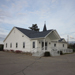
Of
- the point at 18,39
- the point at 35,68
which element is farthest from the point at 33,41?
the point at 35,68

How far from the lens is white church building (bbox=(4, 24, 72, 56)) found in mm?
17938

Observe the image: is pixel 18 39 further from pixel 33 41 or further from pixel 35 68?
pixel 35 68

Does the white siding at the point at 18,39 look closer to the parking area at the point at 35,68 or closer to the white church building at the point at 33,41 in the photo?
the white church building at the point at 33,41

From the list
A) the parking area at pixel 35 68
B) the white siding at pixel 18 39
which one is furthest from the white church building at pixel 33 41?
the parking area at pixel 35 68

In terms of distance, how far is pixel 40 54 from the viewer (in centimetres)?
1650

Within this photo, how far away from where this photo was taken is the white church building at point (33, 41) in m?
17.9

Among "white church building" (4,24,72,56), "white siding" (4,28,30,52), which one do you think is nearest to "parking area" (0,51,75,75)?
"white church building" (4,24,72,56)

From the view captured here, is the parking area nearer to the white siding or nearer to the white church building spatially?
the white church building

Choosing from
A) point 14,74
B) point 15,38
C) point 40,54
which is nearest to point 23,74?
point 14,74

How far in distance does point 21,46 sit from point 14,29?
16.7ft

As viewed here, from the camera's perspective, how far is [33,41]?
19.2 m

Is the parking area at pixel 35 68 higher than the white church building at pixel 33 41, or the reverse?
the white church building at pixel 33 41

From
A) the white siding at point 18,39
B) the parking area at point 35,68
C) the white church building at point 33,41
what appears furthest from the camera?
the white siding at point 18,39

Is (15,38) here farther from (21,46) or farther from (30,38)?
(30,38)
